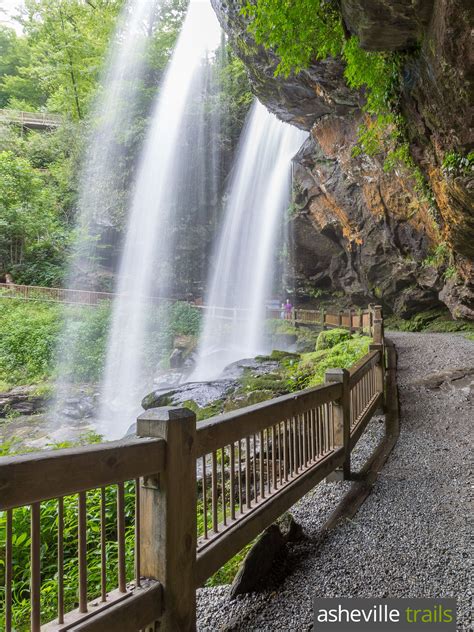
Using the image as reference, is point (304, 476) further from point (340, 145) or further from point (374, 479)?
point (340, 145)

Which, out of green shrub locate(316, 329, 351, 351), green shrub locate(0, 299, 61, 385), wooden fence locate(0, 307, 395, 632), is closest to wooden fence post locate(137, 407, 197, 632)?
wooden fence locate(0, 307, 395, 632)

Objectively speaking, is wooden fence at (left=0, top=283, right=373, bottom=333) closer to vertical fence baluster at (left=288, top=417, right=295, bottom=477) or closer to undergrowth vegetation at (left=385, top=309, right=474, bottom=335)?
undergrowth vegetation at (left=385, top=309, right=474, bottom=335)

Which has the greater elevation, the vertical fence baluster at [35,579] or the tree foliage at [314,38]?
the tree foliage at [314,38]

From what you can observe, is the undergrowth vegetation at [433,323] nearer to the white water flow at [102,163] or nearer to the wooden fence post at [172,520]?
the wooden fence post at [172,520]

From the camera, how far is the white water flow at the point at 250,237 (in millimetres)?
22422

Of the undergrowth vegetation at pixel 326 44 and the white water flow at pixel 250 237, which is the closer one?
the undergrowth vegetation at pixel 326 44

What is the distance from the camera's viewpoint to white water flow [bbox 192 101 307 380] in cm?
2242

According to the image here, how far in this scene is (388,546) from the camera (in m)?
3.04

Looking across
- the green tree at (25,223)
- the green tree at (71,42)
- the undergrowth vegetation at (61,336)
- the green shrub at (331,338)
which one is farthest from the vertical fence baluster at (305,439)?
the green tree at (71,42)

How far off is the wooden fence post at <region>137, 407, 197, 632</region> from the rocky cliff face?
515cm

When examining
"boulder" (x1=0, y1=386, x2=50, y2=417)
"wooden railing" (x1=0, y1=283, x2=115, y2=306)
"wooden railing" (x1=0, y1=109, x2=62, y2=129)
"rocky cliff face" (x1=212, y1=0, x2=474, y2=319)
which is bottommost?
"boulder" (x1=0, y1=386, x2=50, y2=417)

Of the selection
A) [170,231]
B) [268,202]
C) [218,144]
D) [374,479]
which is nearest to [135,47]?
[218,144]

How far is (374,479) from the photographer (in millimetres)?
4293

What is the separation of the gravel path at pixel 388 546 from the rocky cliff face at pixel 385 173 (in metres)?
4.22
